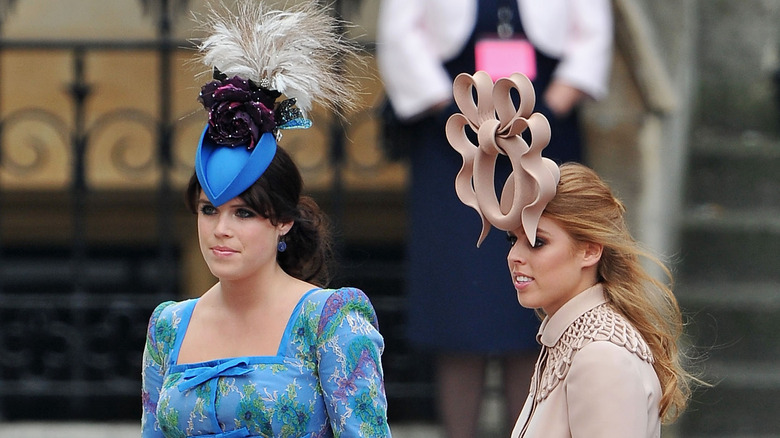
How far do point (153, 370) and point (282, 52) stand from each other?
2.38ft

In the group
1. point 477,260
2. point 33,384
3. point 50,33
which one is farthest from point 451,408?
point 50,33

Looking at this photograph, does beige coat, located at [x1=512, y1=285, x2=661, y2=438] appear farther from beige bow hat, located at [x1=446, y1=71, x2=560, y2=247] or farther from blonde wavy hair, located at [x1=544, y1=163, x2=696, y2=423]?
beige bow hat, located at [x1=446, y1=71, x2=560, y2=247]

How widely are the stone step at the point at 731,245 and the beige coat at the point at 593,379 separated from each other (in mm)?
3098

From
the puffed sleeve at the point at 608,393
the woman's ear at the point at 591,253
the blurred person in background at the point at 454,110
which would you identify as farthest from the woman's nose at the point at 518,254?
the blurred person in background at the point at 454,110

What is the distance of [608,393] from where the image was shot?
7.72 ft

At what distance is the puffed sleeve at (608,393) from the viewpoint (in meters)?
2.34

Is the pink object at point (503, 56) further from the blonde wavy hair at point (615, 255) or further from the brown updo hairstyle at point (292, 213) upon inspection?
the blonde wavy hair at point (615, 255)

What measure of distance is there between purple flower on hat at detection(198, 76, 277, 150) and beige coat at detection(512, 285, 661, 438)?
2.28 feet

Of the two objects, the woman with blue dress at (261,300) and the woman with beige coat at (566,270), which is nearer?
the woman with beige coat at (566,270)

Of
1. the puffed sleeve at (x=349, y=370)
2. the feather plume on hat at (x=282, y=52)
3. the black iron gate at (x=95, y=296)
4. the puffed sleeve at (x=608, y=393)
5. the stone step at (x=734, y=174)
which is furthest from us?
the stone step at (x=734, y=174)

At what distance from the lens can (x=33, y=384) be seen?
538 cm

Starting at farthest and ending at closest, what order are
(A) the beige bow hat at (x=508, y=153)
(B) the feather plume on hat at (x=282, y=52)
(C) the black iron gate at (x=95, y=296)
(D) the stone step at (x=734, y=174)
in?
(D) the stone step at (x=734, y=174)
(C) the black iron gate at (x=95, y=296)
(B) the feather plume on hat at (x=282, y=52)
(A) the beige bow hat at (x=508, y=153)

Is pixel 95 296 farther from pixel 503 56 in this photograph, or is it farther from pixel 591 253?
pixel 591 253

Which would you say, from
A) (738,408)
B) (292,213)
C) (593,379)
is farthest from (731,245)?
(593,379)
